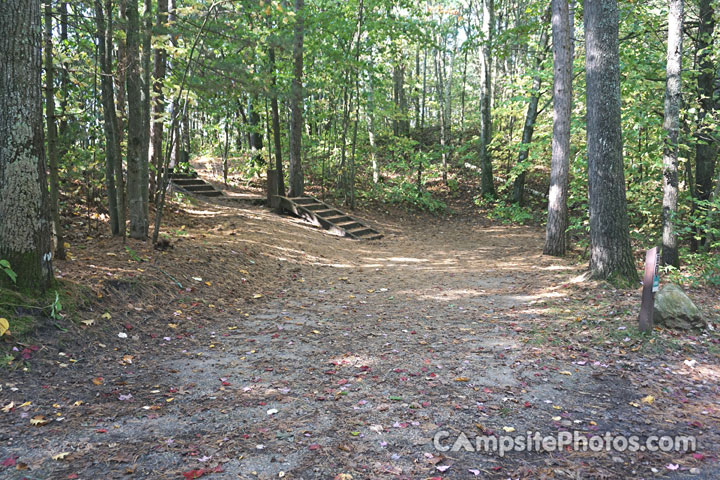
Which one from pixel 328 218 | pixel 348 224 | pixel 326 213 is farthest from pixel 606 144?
pixel 326 213

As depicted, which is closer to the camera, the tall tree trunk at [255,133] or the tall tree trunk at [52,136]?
the tall tree trunk at [52,136]

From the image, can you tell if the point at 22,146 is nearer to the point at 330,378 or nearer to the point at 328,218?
the point at 330,378

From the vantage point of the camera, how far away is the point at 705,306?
5688 mm

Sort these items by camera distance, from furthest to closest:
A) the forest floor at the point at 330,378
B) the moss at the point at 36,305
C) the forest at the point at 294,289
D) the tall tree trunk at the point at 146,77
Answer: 1. the tall tree trunk at the point at 146,77
2. the moss at the point at 36,305
3. the forest at the point at 294,289
4. the forest floor at the point at 330,378

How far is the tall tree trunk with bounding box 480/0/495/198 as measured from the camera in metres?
16.8

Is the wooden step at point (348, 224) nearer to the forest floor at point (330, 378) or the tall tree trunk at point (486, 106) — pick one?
the forest floor at point (330, 378)

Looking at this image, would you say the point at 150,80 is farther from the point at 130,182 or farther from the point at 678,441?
the point at 678,441

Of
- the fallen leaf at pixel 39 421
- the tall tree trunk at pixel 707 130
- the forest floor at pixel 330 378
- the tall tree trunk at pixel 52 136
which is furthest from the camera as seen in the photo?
the tall tree trunk at pixel 707 130

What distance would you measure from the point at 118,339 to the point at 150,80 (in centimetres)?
429

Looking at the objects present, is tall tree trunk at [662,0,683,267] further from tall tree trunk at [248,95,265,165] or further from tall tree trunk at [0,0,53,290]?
tall tree trunk at [248,95,265,165]

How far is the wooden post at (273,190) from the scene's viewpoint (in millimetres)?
13992

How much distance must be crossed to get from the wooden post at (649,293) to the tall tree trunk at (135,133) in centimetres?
710

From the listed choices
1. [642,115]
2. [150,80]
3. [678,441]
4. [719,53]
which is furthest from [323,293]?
[719,53]

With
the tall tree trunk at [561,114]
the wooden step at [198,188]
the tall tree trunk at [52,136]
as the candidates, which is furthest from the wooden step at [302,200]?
the tall tree trunk at [52,136]
